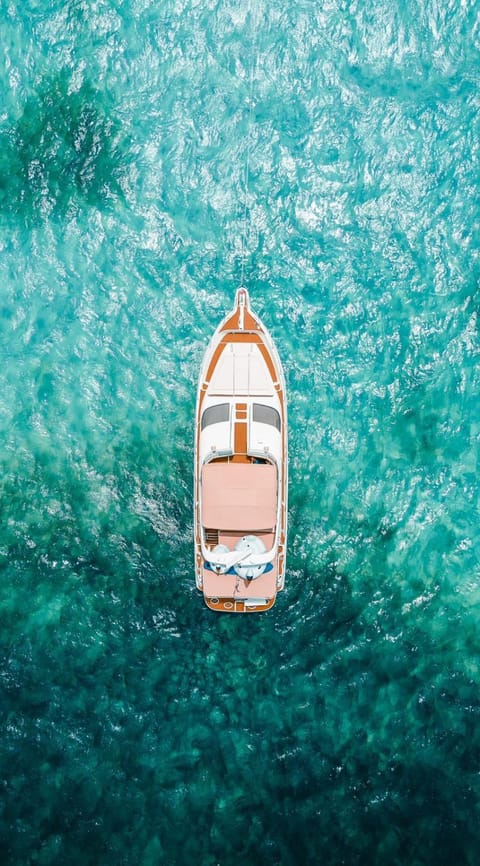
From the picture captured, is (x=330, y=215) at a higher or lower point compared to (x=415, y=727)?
higher

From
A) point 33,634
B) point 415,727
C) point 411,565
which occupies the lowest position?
point 415,727

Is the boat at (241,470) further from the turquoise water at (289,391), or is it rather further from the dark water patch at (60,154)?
the dark water patch at (60,154)

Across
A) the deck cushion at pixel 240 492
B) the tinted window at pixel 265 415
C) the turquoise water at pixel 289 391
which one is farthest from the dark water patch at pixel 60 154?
the deck cushion at pixel 240 492

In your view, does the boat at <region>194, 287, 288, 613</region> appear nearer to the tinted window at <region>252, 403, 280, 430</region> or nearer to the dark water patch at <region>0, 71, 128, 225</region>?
the tinted window at <region>252, 403, 280, 430</region>

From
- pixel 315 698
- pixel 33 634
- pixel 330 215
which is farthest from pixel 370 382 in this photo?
pixel 33 634

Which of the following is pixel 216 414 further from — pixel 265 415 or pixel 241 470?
pixel 241 470

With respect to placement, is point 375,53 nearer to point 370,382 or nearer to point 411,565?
point 370,382

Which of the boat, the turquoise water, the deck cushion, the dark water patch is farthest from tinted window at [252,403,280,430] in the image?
the dark water patch
